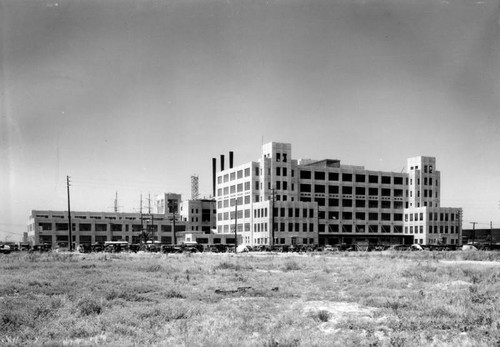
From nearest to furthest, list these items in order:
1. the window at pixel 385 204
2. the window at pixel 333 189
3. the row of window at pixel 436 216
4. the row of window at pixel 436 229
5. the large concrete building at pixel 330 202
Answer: the large concrete building at pixel 330 202 < the row of window at pixel 436 229 < the row of window at pixel 436 216 < the window at pixel 333 189 < the window at pixel 385 204

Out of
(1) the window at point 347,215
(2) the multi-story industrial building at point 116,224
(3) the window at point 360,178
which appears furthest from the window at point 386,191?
(2) the multi-story industrial building at point 116,224

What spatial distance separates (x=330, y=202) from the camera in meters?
111

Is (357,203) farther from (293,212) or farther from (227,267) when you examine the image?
(227,267)

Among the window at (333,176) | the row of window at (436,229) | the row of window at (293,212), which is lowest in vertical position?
the row of window at (436,229)

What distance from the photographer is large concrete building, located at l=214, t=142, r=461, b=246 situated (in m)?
97.1

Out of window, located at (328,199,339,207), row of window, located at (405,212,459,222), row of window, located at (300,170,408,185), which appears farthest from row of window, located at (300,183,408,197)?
row of window, located at (405,212,459,222)

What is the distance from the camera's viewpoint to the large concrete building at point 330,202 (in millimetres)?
97062

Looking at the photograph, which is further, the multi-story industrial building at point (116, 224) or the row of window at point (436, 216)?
the multi-story industrial building at point (116, 224)

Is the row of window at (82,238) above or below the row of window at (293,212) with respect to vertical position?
below

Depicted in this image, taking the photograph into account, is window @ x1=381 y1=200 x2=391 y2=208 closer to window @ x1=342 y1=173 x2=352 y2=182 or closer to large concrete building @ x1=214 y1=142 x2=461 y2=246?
large concrete building @ x1=214 y1=142 x2=461 y2=246

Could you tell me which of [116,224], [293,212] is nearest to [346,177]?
[293,212]

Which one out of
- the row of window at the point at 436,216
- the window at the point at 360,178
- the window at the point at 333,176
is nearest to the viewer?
the row of window at the point at 436,216

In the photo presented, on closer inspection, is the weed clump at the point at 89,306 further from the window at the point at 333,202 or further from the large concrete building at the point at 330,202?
the window at the point at 333,202

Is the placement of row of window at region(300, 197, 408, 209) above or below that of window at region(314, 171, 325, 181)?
below
